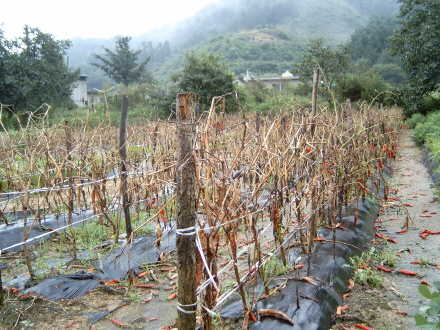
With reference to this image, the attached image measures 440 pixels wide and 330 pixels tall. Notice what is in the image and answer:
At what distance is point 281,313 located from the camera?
2078 millimetres

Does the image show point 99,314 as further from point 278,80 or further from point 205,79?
point 278,80

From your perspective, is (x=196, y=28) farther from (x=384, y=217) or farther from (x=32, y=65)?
(x=384, y=217)

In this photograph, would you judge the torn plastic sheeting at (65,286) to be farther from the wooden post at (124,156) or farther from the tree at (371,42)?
the tree at (371,42)

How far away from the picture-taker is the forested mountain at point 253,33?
71188 mm

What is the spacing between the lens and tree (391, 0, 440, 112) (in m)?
15.7

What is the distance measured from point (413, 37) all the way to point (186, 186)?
19.1m

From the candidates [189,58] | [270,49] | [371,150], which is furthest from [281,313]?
[270,49]

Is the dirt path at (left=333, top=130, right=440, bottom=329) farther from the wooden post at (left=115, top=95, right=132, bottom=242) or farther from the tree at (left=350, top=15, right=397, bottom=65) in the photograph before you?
the tree at (left=350, top=15, right=397, bottom=65)

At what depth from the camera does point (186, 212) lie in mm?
1688

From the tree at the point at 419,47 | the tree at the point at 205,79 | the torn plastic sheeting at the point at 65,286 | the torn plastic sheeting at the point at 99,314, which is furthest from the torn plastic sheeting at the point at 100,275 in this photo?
the tree at the point at 419,47

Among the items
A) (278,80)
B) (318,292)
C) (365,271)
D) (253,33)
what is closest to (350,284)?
(365,271)

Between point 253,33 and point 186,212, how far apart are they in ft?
323

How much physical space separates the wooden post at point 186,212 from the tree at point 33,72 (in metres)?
18.4

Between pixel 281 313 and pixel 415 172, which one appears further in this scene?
pixel 415 172
